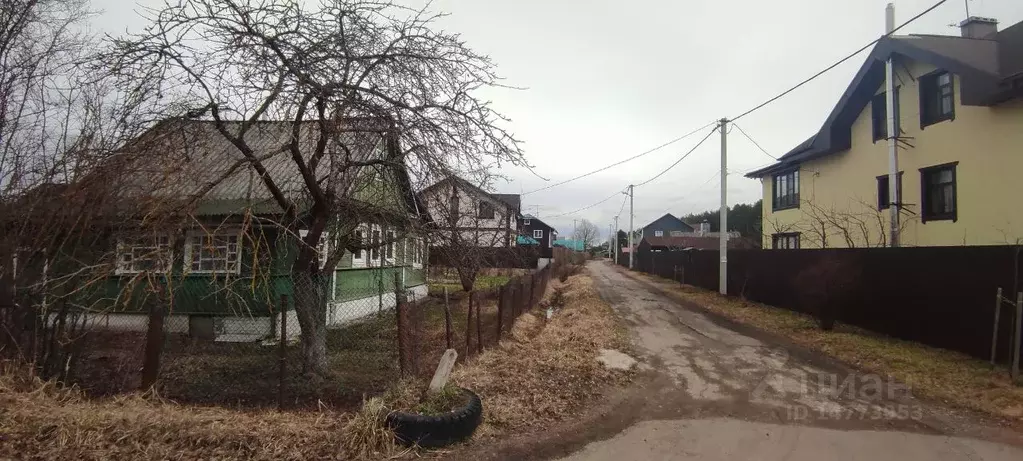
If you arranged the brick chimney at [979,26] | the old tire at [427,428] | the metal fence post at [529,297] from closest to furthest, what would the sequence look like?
the old tire at [427,428] → the metal fence post at [529,297] → the brick chimney at [979,26]

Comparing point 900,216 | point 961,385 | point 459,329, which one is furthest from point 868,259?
point 459,329

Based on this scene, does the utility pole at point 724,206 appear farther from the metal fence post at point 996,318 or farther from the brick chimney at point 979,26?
the metal fence post at point 996,318

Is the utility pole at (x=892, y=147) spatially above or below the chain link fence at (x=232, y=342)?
above

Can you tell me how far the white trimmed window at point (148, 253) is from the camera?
5.30 metres

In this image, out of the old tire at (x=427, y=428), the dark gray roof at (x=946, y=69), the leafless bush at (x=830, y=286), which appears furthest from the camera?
the dark gray roof at (x=946, y=69)

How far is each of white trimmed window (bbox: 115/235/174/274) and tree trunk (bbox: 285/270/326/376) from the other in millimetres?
1550

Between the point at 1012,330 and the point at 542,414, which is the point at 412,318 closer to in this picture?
the point at 542,414

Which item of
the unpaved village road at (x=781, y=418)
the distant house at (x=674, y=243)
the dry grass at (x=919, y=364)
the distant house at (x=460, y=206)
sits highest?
the distant house at (x=674, y=243)

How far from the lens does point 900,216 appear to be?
52.9ft

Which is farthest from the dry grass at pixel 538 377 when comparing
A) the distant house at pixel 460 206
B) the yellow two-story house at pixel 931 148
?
the yellow two-story house at pixel 931 148

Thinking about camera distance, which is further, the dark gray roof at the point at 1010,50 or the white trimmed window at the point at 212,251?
the dark gray roof at the point at 1010,50

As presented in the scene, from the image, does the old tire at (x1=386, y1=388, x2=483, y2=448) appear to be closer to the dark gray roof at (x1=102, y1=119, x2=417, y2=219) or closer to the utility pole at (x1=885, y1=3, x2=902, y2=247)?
the dark gray roof at (x1=102, y1=119, x2=417, y2=219)

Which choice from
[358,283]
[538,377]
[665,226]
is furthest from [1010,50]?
[665,226]

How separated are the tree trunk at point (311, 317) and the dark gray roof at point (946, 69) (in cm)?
1471
